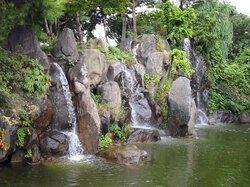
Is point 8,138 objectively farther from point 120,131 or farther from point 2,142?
point 120,131

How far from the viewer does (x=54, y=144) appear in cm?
943

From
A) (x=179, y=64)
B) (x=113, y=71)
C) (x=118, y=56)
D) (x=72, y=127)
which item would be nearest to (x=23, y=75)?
(x=72, y=127)

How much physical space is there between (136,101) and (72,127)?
5.40 metres

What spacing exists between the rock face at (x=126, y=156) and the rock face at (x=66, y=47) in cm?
528

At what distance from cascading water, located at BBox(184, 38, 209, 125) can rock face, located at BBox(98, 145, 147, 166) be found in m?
13.1

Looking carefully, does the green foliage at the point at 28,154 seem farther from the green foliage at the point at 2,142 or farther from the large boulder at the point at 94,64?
the large boulder at the point at 94,64

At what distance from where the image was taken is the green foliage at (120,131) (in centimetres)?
1248

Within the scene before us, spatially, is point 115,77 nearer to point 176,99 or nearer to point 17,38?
point 176,99

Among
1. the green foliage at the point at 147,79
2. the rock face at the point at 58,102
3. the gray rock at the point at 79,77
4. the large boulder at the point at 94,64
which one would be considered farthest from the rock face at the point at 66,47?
the green foliage at the point at 147,79

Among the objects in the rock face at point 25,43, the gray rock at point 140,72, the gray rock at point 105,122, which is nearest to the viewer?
the rock face at point 25,43

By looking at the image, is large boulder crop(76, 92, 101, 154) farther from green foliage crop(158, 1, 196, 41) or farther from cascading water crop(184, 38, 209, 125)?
cascading water crop(184, 38, 209, 125)

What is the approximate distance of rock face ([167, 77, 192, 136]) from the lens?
1434cm

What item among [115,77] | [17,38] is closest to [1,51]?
[17,38]

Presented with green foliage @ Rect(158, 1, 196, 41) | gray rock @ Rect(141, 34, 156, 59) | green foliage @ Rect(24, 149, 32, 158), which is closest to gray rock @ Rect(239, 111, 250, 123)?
green foliage @ Rect(158, 1, 196, 41)
